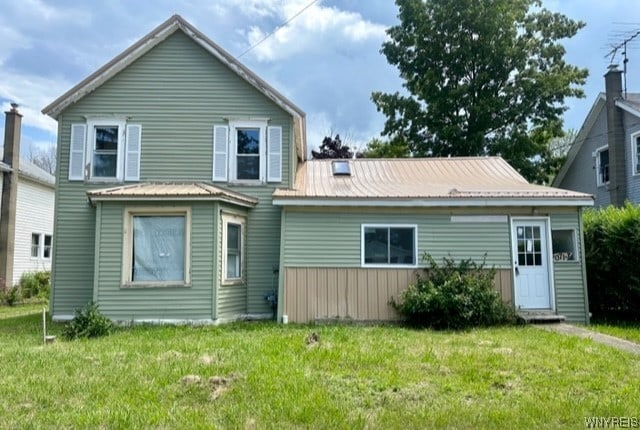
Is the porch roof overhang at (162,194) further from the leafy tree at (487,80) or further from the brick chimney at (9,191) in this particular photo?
the leafy tree at (487,80)

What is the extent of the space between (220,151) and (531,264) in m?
8.31

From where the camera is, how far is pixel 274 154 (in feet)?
37.2

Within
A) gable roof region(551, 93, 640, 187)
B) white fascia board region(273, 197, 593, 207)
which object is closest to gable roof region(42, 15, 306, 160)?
white fascia board region(273, 197, 593, 207)

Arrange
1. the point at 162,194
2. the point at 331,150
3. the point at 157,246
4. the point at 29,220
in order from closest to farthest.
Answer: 1. the point at 162,194
2. the point at 157,246
3. the point at 29,220
4. the point at 331,150

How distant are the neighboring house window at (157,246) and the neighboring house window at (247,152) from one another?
5.91 feet

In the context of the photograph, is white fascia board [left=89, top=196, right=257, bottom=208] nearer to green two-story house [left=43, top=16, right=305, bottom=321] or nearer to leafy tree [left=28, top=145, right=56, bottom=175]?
green two-story house [left=43, top=16, right=305, bottom=321]

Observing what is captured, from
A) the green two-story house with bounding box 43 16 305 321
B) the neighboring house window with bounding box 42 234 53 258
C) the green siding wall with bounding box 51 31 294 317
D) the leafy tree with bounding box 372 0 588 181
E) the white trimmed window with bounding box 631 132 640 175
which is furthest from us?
the leafy tree with bounding box 372 0 588 181

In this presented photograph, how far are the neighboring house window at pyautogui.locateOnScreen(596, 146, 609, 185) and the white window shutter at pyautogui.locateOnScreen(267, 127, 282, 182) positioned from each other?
14.8 m

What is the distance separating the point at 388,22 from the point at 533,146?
10.2m

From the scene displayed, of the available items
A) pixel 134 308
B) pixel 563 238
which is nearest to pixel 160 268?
pixel 134 308

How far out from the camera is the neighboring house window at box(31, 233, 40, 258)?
19.1 metres

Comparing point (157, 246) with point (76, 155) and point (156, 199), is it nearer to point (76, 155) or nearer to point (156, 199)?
point (156, 199)

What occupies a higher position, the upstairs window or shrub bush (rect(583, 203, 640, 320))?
the upstairs window

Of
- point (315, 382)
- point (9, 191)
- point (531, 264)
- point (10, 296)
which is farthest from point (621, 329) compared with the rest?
point (9, 191)
